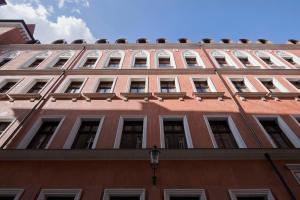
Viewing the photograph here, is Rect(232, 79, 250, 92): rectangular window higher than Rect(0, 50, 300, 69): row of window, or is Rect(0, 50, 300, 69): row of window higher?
Rect(0, 50, 300, 69): row of window

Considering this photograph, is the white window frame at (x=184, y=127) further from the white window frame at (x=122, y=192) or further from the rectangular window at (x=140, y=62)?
the rectangular window at (x=140, y=62)

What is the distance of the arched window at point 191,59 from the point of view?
1772 cm

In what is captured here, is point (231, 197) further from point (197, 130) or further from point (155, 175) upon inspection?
point (197, 130)

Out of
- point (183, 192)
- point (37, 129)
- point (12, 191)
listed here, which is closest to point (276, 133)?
point (183, 192)

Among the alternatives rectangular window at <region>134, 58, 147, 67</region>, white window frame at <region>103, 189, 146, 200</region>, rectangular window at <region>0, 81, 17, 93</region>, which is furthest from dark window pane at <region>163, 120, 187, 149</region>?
rectangular window at <region>0, 81, 17, 93</region>

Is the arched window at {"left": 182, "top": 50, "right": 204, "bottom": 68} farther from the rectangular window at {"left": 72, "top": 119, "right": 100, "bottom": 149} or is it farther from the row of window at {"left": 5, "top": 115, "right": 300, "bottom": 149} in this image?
the rectangular window at {"left": 72, "top": 119, "right": 100, "bottom": 149}

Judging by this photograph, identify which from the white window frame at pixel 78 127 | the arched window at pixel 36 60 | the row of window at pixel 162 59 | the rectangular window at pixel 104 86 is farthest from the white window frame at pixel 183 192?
the arched window at pixel 36 60

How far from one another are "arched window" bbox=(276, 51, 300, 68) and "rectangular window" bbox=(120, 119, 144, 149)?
13.9m

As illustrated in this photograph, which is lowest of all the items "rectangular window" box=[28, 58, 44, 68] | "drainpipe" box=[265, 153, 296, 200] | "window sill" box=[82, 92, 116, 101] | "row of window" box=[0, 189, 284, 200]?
"row of window" box=[0, 189, 284, 200]

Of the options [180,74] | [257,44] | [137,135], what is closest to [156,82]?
[180,74]

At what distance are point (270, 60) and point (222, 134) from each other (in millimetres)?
11023

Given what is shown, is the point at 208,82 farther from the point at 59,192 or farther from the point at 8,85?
the point at 8,85

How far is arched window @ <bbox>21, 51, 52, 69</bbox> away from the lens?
1747 cm

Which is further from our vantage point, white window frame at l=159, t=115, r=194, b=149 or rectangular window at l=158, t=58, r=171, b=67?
rectangular window at l=158, t=58, r=171, b=67
